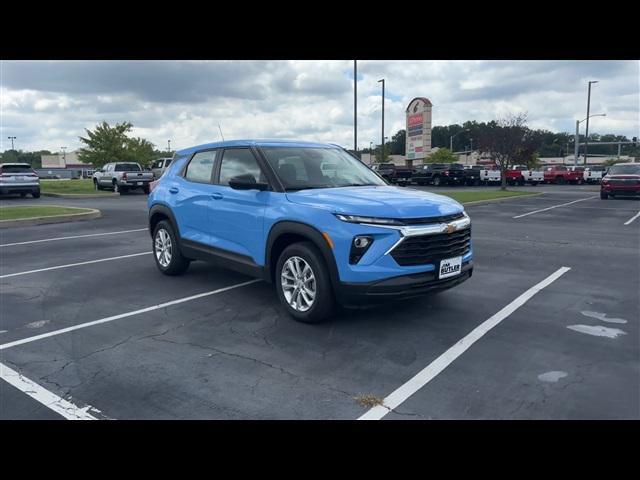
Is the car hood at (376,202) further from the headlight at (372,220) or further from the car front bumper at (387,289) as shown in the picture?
the car front bumper at (387,289)

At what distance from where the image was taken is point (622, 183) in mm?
23062

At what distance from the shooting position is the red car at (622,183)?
75.2ft

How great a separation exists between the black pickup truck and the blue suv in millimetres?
31578

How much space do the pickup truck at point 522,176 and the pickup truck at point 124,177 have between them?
91.1ft

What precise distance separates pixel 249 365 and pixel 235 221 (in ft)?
6.98

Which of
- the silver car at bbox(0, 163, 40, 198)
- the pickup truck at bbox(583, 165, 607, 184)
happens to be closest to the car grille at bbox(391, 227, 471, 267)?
the silver car at bbox(0, 163, 40, 198)

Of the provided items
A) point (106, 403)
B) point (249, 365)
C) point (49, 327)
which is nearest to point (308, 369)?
point (249, 365)

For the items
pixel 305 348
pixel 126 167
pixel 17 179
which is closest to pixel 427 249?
pixel 305 348

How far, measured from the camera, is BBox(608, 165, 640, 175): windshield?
78.2 feet

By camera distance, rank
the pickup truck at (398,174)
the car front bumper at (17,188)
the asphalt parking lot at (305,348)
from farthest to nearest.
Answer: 1. the pickup truck at (398,174)
2. the car front bumper at (17,188)
3. the asphalt parking lot at (305,348)

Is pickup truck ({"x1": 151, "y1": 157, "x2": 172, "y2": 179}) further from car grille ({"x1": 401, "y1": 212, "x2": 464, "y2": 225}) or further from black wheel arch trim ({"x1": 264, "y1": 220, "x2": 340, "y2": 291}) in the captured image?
car grille ({"x1": 401, "y1": 212, "x2": 464, "y2": 225})

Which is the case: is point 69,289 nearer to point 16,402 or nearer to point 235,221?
point 235,221

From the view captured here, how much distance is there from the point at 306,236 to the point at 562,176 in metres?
44.8

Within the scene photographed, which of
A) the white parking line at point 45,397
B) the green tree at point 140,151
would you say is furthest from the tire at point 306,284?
the green tree at point 140,151
